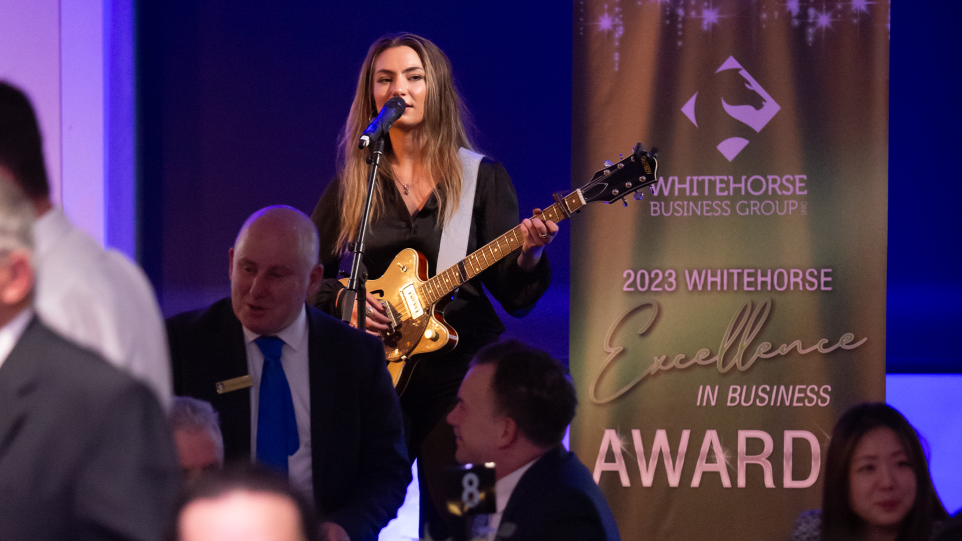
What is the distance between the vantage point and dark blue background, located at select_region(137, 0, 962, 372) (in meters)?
4.11

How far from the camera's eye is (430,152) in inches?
109

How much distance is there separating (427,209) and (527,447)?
1.00 meters

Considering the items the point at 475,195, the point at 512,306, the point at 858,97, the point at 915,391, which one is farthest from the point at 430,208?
the point at 915,391

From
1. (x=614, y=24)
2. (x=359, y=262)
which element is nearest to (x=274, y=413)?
(x=359, y=262)

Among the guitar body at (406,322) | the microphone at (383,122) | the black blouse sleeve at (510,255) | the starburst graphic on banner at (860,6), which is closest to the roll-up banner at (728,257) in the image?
the starburst graphic on banner at (860,6)

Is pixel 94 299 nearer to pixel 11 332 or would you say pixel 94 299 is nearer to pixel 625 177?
pixel 11 332

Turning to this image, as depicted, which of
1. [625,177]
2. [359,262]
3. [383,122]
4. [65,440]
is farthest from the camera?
[625,177]

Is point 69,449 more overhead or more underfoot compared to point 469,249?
more underfoot

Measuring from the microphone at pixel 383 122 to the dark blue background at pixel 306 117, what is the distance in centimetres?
176

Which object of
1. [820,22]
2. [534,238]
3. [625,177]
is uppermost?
[820,22]

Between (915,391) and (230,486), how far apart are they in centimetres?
393

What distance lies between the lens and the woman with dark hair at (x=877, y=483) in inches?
76.3

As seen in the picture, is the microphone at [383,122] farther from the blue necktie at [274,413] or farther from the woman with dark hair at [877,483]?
the woman with dark hair at [877,483]

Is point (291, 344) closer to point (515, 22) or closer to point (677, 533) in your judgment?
point (677, 533)
